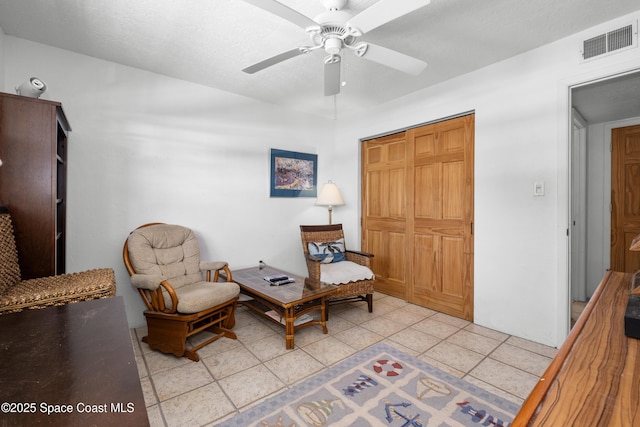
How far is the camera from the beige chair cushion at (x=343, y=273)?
295 centimetres

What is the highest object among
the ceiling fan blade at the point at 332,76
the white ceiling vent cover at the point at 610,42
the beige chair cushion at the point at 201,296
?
the white ceiling vent cover at the point at 610,42

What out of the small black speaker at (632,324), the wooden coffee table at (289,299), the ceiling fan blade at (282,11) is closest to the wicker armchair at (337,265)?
the wooden coffee table at (289,299)

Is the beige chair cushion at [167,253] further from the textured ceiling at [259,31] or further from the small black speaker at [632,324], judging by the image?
the small black speaker at [632,324]

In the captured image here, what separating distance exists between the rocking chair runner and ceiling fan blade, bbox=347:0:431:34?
2177mm

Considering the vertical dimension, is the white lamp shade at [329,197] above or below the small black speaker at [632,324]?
above

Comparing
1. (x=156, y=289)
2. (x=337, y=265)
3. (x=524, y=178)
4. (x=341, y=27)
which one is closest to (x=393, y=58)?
(x=341, y=27)

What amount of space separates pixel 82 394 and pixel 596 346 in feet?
4.10

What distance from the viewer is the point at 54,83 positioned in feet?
7.91

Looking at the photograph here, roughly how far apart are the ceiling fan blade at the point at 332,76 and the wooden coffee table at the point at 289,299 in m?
1.75

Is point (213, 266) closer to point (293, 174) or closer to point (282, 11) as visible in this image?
point (293, 174)

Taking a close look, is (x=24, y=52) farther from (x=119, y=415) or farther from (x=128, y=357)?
(x=119, y=415)

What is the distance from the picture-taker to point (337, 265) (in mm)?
3295

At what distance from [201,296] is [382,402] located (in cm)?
150

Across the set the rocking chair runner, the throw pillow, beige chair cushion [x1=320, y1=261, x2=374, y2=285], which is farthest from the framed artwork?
the rocking chair runner
